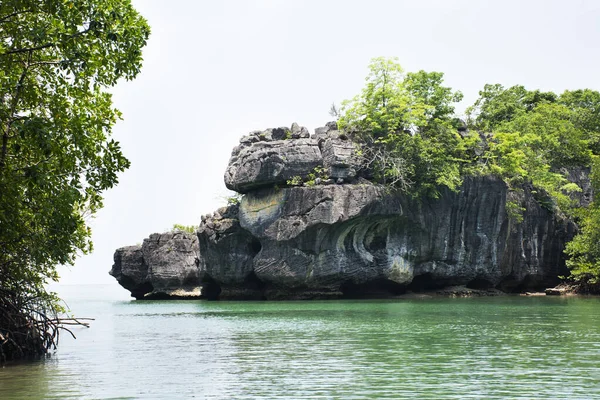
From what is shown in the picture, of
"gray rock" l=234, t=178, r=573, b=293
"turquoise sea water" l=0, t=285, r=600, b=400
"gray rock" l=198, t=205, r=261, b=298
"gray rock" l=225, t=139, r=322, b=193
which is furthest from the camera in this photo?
"gray rock" l=198, t=205, r=261, b=298

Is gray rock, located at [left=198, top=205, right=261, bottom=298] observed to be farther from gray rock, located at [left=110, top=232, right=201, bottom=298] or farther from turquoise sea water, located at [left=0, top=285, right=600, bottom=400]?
turquoise sea water, located at [left=0, top=285, right=600, bottom=400]

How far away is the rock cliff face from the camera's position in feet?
140

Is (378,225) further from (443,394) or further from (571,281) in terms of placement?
(443,394)

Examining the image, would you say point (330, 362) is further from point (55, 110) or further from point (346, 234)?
point (346, 234)

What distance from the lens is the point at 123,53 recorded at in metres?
13.0

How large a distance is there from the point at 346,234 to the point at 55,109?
31493mm

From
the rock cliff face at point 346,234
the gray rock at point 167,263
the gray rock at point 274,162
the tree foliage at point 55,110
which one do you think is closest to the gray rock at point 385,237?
the rock cliff face at point 346,234

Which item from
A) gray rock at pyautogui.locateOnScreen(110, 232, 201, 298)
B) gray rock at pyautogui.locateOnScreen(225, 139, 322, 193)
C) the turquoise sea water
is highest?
gray rock at pyautogui.locateOnScreen(225, 139, 322, 193)

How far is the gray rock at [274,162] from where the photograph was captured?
1690 inches

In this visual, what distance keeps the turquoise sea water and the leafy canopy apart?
3.08m

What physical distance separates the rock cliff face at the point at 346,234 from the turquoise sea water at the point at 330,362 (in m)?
17.4

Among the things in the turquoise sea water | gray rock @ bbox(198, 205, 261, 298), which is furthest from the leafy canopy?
gray rock @ bbox(198, 205, 261, 298)

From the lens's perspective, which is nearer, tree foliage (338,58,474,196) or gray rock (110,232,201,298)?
tree foliage (338,58,474,196)

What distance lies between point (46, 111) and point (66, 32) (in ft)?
12.9
